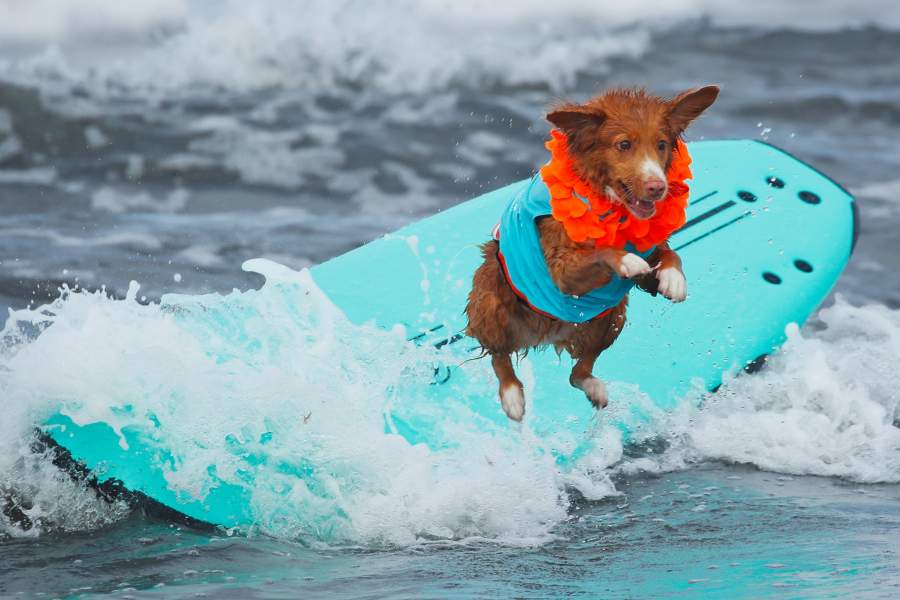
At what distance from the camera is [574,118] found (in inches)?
105

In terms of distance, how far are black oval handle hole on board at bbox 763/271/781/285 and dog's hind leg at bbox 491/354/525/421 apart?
7.07ft

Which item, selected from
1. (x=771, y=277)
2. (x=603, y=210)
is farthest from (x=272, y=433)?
(x=771, y=277)

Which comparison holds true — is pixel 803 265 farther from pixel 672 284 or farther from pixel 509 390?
pixel 672 284

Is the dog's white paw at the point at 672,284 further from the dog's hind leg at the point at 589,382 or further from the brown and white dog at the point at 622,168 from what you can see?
the dog's hind leg at the point at 589,382

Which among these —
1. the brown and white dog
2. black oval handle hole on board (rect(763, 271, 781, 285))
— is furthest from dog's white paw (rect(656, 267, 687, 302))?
black oval handle hole on board (rect(763, 271, 781, 285))

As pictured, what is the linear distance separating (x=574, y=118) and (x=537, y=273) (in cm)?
44

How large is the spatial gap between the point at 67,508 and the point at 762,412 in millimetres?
2684

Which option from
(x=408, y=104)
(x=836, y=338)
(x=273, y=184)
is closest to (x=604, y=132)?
(x=836, y=338)

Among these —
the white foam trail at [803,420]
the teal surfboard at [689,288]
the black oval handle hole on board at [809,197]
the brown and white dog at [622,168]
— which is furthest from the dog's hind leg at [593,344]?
the black oval handle hole on board at [809,197]

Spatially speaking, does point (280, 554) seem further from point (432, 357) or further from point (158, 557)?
point (432, 357)

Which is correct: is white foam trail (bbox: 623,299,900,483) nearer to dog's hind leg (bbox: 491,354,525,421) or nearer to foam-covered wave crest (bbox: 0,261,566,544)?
foam-covered wave crest (bbox: 0,261,566,544)

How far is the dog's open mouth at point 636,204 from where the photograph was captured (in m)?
2.62

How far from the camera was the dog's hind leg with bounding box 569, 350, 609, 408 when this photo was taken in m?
3.21

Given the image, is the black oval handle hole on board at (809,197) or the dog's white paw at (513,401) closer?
the dog's white paw at (513,401)
